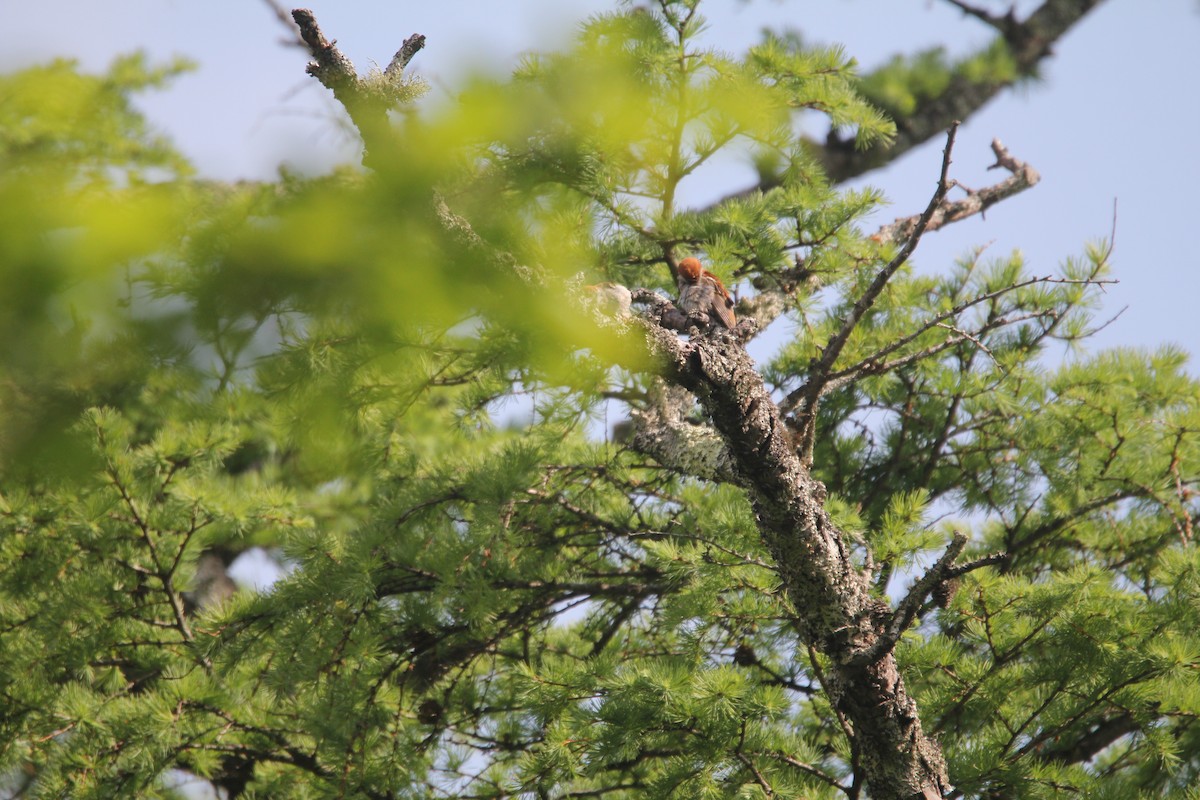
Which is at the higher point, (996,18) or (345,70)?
(996,18)

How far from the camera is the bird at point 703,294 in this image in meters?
2.47

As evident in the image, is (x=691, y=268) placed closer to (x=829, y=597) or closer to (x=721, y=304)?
(x=721, y=304)

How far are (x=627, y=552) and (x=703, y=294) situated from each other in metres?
1.11

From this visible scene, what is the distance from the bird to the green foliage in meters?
0.17

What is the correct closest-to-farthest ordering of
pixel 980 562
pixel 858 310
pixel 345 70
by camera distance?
1. pixel 345 70
2. pixel 980 562
3. pixel 858 310

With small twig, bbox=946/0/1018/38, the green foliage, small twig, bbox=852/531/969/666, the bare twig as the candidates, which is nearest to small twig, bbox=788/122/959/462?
the green foliage

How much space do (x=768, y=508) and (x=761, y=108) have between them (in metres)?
1.43

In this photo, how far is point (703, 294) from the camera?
256 centimetres

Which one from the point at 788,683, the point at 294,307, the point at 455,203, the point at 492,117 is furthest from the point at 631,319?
the point at 788,683

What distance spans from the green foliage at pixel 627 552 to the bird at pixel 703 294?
0.17 meters

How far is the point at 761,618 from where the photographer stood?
2572 mm

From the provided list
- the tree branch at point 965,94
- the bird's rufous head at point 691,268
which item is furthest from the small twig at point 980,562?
the tree branch at point 965,94

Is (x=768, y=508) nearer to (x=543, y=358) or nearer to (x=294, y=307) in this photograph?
(x=543, y=358)

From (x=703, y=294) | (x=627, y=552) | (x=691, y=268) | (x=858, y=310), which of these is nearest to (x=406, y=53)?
(x=858, y=310)
